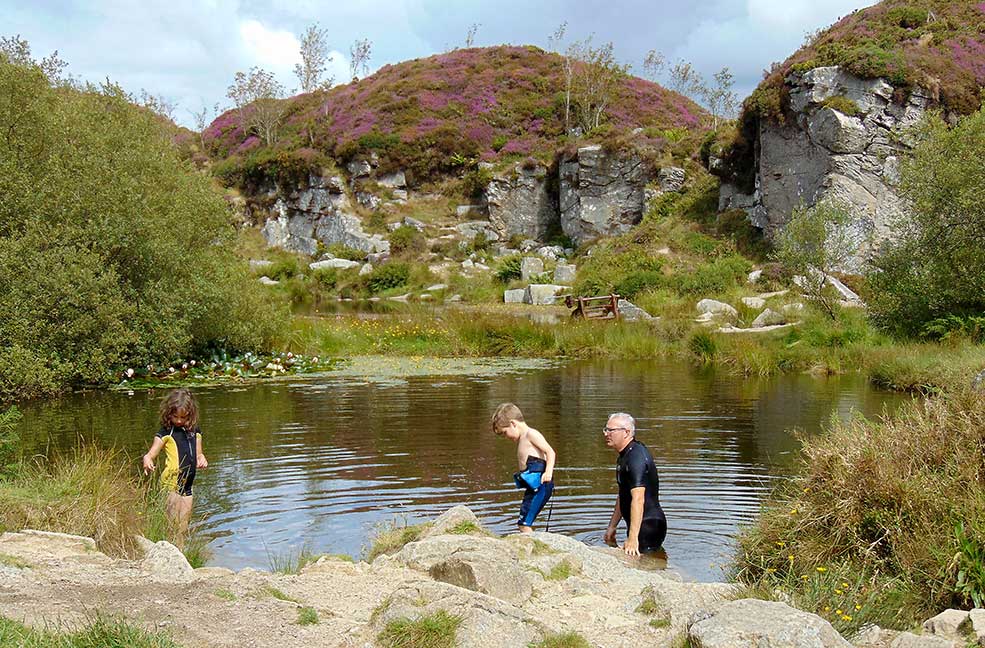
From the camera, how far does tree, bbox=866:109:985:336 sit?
79.0 ft

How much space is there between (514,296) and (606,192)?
1187cm

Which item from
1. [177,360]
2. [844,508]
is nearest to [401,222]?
[177,360]

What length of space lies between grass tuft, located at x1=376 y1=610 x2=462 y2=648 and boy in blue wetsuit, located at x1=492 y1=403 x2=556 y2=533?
12.8 ft

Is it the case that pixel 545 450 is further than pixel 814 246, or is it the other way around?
pixel 814 246

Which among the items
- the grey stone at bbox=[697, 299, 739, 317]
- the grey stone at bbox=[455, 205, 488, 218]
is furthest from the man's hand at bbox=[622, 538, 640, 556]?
the grey stone at bbox=[455, 205, 488, 218]

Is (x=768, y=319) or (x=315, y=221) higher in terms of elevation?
(x=315, y=221)

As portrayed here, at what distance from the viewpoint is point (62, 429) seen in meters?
15.2

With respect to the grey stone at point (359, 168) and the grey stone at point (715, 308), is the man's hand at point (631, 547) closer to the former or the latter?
the grey stone at point (715, 308)

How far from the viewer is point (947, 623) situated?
5816 millimetres

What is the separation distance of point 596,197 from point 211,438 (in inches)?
1681

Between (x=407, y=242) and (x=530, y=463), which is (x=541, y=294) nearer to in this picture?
(x=407, y=242)

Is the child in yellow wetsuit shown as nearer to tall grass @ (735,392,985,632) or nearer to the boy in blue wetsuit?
the boy in blue wetsuit

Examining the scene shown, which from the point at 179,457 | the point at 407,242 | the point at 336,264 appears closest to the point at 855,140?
the point at 407,242

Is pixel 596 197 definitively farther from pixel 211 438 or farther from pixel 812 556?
pixel 812 556
